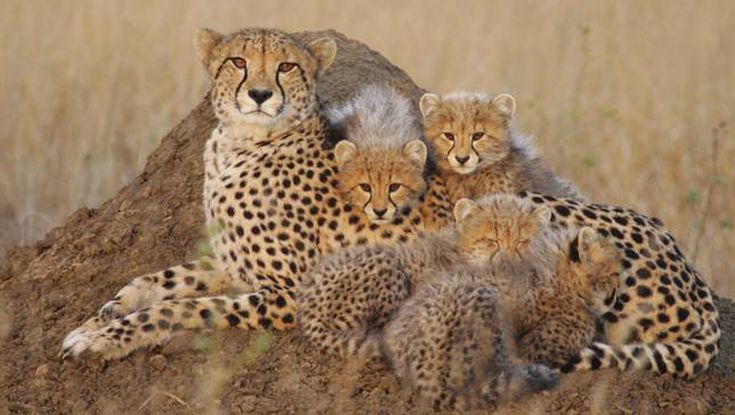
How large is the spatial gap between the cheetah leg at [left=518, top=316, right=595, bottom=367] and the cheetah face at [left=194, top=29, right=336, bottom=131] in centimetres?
121

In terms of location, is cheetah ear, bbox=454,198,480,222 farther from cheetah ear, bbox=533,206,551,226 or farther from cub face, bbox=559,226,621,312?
cub face, bbox=559,226,621,312

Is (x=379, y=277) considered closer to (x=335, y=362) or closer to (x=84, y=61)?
(x=335, y=362)

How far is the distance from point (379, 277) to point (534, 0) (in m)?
7.32

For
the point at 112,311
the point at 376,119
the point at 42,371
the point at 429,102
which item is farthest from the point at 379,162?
the point at 42,371

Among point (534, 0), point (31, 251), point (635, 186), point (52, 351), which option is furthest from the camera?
point (534, 0)

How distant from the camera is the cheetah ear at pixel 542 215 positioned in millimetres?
4516

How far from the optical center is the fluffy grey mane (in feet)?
15.8

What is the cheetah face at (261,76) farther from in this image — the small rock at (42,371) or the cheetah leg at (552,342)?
the cheetah leg at (552,342)

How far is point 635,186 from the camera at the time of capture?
7891 mm

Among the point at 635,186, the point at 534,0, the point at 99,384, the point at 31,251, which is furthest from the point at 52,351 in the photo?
the point at 534,0

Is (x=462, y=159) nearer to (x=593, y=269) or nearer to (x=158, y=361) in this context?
(x=593, y=269)

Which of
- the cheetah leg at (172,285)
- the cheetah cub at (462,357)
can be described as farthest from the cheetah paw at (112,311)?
the cheetah cub at (462,357)

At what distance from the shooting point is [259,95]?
15.5 feet

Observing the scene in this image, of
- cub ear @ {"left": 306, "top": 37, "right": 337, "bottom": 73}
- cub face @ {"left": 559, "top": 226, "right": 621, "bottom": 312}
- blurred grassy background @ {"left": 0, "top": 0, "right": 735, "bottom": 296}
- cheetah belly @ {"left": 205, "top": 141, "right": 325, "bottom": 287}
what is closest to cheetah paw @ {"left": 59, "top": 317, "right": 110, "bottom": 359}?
cheetah belly @ {"left": 205, "top": 141, "right": 325, "bottom": 287}
